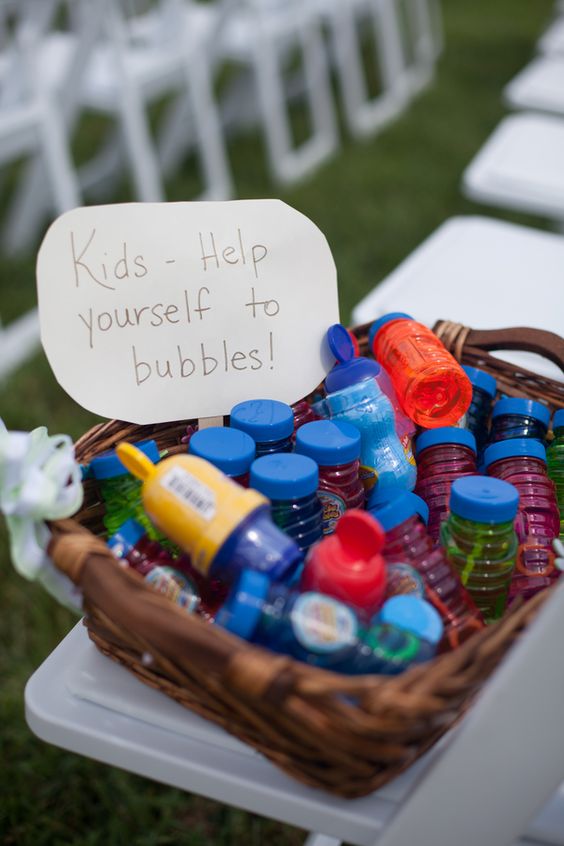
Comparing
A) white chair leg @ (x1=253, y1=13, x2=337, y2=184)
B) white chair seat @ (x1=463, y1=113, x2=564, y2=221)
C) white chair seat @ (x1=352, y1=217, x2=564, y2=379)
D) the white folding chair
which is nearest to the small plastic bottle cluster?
white chair seat @ (x1=352, y1=217, x2=564, y2=379)

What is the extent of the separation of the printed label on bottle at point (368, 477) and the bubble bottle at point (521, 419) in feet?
0.44

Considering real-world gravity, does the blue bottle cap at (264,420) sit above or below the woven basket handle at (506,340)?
above

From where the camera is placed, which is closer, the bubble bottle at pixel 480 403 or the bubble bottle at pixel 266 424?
the bubble bottle at pixel 266 424

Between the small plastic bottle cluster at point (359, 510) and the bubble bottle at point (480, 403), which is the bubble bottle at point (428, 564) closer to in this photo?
the small plastic bottle cluster at point (359, 510)

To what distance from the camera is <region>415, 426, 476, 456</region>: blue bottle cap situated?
2.36 feet

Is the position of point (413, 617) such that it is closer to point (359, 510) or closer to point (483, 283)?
point (359, 510)

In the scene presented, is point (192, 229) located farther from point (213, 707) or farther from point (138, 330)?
point (213, 707)

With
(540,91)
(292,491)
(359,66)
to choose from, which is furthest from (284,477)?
(359,66)

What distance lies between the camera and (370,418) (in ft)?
2.35

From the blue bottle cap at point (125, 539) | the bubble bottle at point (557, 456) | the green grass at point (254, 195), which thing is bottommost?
the green grass at point (254, 195)

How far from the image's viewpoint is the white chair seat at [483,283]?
114cm

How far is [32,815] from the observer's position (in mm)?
1094

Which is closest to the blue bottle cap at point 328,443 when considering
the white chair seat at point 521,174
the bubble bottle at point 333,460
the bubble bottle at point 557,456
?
the bubble bottle at point 333,460

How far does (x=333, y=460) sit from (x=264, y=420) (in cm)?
7
